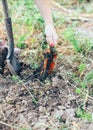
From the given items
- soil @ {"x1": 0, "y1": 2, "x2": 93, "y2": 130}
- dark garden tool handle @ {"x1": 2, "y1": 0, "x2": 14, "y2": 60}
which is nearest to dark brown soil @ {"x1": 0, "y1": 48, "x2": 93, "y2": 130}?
soil @ {"x1": 0, "y1": 2, "x2": 93, "y2": 130}

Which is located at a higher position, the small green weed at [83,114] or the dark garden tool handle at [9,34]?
the dark garden tool handle at [9,34]

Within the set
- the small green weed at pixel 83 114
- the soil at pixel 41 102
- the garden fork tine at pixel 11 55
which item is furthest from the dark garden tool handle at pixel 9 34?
the small green weed at pixel 83 114

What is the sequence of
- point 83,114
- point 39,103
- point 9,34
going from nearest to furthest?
point 83,114
point 39,103
point 9,34

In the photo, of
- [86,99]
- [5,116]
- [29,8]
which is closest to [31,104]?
[5,116]

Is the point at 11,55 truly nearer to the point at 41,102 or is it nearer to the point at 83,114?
the point at 41,102

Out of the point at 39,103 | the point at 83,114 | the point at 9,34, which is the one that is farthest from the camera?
the point at 9,34

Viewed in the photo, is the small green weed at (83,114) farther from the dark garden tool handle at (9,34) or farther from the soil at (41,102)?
the dark garden tool handle at (9,34)

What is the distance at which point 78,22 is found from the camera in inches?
165

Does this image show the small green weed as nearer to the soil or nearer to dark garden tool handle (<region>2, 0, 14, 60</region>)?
the soil

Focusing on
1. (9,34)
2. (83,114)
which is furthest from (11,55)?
(83,114)

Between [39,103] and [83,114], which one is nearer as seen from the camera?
[83,114]

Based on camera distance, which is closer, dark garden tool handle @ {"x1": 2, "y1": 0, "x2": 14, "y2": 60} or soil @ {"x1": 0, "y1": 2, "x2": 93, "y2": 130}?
soil @ {"x1": 0, "y1": 2, "x2": 93, "y2": 130}

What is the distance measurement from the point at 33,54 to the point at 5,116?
0.81 meters

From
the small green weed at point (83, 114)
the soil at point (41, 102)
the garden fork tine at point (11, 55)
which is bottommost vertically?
the small green weed at point (83, 114)
